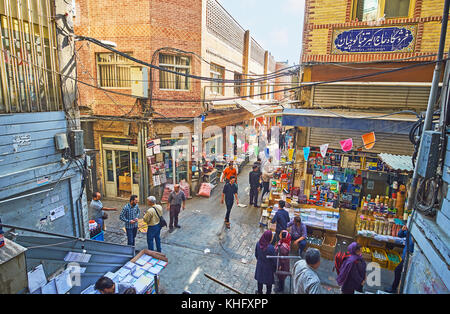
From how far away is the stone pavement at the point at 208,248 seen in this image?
21.4 ft

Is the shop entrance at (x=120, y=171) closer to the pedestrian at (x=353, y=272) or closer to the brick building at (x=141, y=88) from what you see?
the brick building at (x=141, y=88)

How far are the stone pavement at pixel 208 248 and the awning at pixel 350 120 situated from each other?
4.14 m

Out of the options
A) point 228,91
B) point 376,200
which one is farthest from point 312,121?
point 228,91

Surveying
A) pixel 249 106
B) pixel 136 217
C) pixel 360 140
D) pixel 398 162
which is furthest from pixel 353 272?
pixel 249 106

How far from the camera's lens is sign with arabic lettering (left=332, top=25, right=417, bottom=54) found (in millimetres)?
7980

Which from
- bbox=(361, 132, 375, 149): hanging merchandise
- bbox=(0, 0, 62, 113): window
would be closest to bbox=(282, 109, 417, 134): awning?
bbox=(361, 132, 375, 149): hanging merchandise

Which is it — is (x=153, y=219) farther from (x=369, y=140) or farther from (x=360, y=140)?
(x=360, y=140)

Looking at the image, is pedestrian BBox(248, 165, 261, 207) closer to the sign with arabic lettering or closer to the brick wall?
the brick wall

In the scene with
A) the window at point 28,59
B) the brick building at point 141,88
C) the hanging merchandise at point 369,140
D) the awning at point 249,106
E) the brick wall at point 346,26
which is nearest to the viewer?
the window at point 28,59

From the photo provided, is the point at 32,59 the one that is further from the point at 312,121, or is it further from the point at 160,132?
the point at 312,121

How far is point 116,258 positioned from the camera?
5.61 meters

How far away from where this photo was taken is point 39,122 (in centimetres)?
594

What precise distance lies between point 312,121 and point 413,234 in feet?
15.0

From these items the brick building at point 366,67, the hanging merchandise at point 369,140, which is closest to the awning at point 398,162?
the hanging merchandise at point 369,140
